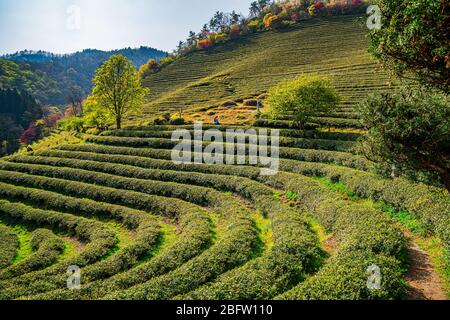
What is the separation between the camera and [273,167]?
33156 millimetres

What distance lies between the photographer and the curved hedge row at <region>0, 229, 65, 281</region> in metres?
20.8

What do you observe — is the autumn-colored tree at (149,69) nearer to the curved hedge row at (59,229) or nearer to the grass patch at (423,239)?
the curved hedge row at (59,229)

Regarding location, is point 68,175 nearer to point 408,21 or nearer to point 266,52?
point 408,21

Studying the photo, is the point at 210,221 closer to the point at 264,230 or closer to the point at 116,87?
the point at 264,230

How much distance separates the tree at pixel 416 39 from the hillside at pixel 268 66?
1423 inches

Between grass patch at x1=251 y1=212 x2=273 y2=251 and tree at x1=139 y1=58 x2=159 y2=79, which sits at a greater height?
tree at x1=139 y1=58 x2=159 y2=79

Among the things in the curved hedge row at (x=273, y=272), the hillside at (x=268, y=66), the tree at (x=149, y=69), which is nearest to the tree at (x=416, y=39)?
the curved hedge row at (x=273, y=272)

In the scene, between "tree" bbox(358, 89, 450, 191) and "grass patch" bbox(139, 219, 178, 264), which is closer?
"tree" bbox(358, 89, 450, 191)

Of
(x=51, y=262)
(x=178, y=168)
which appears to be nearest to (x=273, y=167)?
(x=178, y=168)

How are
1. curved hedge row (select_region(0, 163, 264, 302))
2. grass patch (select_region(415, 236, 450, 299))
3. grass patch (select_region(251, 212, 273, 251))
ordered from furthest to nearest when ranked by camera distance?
grass patch (select_region(251, 212, 273, 251)) < curved hedge row (select_region(0, 163, 264, 302)) < grass patch (select_region(415, 236, 450, 299))

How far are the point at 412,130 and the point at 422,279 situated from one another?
650cm

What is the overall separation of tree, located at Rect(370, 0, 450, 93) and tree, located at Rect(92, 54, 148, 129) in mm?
50177

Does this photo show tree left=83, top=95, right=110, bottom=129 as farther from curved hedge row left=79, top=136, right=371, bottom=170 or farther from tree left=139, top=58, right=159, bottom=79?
tree left=139, top=58, right=159, bottom=79

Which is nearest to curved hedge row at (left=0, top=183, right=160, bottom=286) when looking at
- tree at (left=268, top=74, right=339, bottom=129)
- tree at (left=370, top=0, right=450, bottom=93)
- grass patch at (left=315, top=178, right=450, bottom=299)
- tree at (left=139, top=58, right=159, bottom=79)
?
grass patch at (left=315, top=178, right=450, bottom=299)
